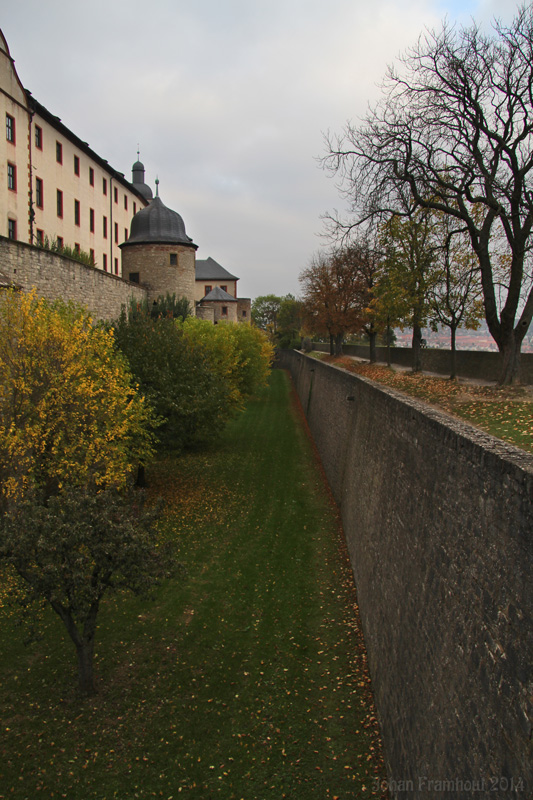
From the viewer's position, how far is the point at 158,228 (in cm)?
3459

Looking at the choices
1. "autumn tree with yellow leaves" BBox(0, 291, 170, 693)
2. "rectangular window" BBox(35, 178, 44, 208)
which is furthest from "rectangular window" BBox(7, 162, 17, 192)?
"autumn tree with yellow leaves" BBox(0, 291, 170, 693)

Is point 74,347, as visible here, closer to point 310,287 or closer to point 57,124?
point 57,124

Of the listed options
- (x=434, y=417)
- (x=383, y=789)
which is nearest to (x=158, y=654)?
(x=383, y=789)

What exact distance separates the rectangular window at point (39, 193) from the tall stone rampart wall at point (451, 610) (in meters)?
29.1

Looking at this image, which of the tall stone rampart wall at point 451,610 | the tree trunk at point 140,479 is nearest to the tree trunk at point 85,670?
the tall stone rampart wall at point 451,610

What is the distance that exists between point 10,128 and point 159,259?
409 inches

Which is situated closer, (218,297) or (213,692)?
(213,692)

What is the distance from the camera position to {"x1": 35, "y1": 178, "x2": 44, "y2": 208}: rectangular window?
31344 millimetres

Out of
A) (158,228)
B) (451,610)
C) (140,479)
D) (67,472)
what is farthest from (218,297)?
(451,610)

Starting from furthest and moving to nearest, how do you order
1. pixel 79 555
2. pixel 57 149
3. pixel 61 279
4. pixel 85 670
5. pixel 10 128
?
pixel 57 149, pixel 10 128, pixel 61 279, pixel 85 670, pixel 79 555

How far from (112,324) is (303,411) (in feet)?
62.7

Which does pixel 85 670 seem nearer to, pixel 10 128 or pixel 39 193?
pixel 10 128

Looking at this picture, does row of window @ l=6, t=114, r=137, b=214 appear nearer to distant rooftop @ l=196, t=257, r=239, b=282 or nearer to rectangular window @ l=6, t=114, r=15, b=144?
rectangular window @ l=6, t=114, r=15, b=144

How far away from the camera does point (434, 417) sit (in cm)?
731
